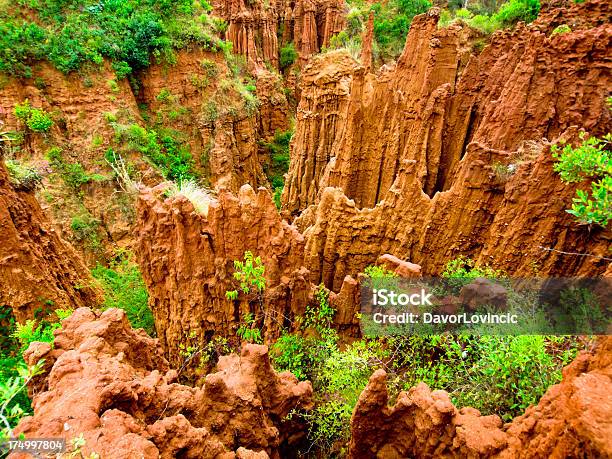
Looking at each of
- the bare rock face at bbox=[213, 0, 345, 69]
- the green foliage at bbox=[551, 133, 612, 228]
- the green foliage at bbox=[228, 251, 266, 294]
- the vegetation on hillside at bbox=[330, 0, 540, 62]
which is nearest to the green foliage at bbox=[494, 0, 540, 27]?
the vegetation on hillside at bbox=[330, 0, 540, 62]

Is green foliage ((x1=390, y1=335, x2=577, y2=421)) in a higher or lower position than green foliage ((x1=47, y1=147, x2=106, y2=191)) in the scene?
higher

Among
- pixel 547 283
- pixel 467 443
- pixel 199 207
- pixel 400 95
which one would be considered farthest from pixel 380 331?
pixel 400 95

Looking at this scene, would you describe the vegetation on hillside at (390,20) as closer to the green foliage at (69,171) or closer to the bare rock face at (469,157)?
the bare rock face at (469,157)

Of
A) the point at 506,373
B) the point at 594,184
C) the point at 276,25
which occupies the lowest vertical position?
the point at 506,373

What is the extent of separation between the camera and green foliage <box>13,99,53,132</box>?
1648 cm

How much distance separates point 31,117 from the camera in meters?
16.7

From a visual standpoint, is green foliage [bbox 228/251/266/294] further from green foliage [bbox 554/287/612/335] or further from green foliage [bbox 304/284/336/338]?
green foliage [bbox 554/287/612/335]

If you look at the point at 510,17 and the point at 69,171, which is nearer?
the point at 69,171

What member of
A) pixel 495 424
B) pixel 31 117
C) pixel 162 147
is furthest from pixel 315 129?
pixel 495 424

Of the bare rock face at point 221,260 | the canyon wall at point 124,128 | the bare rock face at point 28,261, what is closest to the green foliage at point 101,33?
the canyon wall at point 124,128

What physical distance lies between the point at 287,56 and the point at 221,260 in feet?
98.1

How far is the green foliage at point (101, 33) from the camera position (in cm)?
1755

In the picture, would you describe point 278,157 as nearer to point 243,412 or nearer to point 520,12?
point 520,12

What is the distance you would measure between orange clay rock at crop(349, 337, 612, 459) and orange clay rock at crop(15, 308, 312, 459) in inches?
58.7
